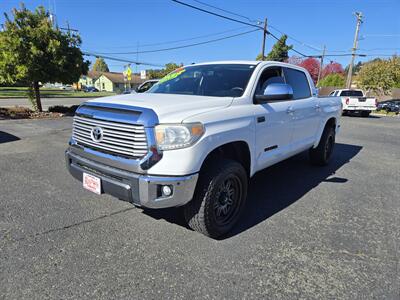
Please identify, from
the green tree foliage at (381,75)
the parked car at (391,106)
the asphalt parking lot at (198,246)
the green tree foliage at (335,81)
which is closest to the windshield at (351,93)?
the parked car at (391,106)

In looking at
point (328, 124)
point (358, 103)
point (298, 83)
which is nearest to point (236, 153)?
point (298, 83)

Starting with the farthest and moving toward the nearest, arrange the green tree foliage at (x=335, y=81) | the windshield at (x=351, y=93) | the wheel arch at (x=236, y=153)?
the green tree foliage at (x=335, y=81), the windshield at (x=351, y=93), the wheel arch at (x=236, y=153)

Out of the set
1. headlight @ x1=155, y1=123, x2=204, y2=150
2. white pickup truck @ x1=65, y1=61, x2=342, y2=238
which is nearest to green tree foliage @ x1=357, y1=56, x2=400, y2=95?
white pickup truck @ x1=65, y1=61, x2=342, y2=238

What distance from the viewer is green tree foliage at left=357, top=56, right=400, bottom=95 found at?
99.4ft

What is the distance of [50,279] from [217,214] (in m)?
1.62

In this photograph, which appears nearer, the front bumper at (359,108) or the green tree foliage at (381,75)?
the front bumper at (359,108)

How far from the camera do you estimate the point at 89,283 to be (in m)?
2.29

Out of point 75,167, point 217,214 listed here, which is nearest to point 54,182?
point 75,167

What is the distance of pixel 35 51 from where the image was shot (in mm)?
11219

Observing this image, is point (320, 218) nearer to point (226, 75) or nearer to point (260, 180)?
point (260, 180)

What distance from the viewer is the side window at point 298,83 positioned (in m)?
4.43

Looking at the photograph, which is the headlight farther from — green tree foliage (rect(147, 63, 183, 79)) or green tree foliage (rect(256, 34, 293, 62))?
green tree foliage (rect(147, 63, 183, 79))

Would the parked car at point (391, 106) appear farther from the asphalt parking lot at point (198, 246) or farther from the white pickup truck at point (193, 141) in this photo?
the white pickup truck at point (193, 141)

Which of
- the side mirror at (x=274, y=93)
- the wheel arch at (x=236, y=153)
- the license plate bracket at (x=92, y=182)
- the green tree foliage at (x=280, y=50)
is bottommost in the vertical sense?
the license plate bracket at (x=92, y=182)
